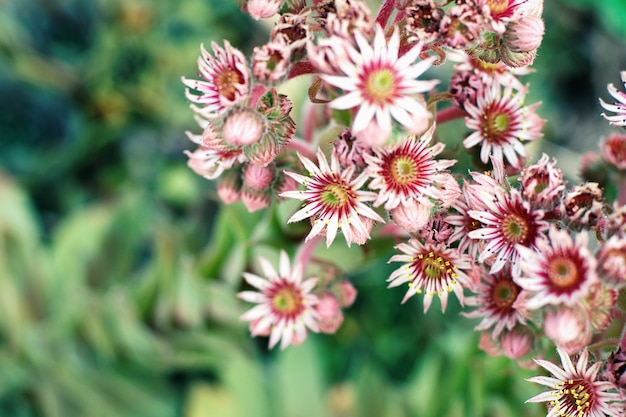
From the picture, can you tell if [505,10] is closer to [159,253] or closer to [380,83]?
[380,83]

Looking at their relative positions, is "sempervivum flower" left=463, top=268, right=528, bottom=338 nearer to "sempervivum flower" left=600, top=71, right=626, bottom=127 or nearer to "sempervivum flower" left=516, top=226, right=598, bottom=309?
"sempervivum flower" left=516, top=226, right=598, bottom=309

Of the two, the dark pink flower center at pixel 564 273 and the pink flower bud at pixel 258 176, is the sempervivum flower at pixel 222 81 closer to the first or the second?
the pink flower bud at pixel 258 176

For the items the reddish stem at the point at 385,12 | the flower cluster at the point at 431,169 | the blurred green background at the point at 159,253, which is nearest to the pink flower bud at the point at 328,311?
the flower cluster at the point at 431,169

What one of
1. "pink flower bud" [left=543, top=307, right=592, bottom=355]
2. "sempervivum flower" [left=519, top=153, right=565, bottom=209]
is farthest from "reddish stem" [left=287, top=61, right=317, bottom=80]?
"pink flower bud" [left=543, top=307, right=592, bottom=355]

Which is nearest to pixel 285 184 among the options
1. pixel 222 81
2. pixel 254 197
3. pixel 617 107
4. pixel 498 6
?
pixel 254 197

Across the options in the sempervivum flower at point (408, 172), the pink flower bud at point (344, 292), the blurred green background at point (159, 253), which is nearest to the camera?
the sempervivum flower at point (408, 172)
